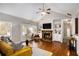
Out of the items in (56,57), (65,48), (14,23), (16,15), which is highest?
(16,15)

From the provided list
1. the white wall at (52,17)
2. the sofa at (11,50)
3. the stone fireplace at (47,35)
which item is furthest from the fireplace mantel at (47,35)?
the sofa at (11,50)

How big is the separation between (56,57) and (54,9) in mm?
842

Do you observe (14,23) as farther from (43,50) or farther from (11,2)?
(43,50)

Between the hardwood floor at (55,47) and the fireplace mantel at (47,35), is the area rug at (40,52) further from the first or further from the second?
the fireplace mantel at (47,35)

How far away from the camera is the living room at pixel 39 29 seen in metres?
2.29

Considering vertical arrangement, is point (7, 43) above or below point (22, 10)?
below

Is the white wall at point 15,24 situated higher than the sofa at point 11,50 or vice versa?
the white wall at point 15,24

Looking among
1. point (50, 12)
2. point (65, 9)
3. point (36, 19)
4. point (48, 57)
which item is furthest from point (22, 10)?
point (48, 57)

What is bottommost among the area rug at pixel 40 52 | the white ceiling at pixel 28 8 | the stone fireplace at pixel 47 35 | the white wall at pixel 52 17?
the area rug at pixel 40 52

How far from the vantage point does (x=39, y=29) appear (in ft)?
7.72

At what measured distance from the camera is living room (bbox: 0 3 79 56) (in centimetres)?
229

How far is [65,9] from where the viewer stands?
2.31 meters

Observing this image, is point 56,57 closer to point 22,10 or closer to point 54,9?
point 54,9

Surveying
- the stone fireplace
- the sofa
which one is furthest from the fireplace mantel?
the sofa
